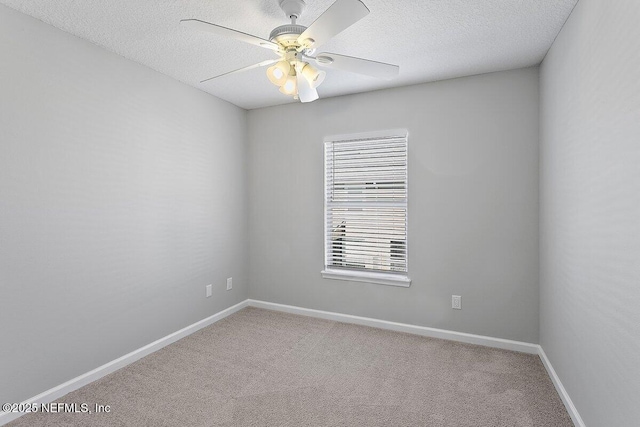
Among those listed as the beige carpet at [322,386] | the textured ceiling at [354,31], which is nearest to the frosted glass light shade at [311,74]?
the textured ceiling at [354,31]

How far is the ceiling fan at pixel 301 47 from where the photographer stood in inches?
57.2

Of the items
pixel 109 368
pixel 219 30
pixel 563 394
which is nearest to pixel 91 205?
pixel 109 368

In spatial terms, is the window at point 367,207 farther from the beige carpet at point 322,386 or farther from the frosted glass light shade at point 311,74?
the frosted glass light shade at point 311,74

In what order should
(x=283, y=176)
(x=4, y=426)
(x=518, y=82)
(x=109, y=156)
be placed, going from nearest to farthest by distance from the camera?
(x=4, y=426) → (x=109, y=156) → (x=518, y=82) → (x=283, y=176)

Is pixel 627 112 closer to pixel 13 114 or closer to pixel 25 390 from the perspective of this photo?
pixel 13 114

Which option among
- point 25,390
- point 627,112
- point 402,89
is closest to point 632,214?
point 627,112

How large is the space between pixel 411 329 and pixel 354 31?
2.65 meters

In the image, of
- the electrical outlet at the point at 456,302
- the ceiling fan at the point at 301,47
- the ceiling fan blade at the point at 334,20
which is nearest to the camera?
the ceiling fan blade at the point at 334,20

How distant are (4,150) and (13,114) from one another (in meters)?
0.23

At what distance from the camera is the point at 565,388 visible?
6.94 feet

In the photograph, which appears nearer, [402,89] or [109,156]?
[109,156]

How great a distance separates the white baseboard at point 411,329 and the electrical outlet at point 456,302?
24 cm

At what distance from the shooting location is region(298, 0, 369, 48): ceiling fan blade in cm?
132

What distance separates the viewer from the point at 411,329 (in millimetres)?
3250
